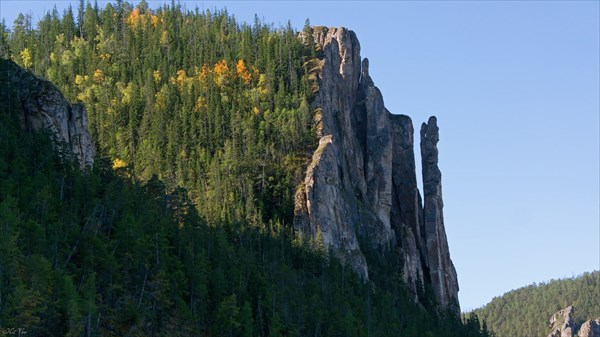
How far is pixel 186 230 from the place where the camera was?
138 m

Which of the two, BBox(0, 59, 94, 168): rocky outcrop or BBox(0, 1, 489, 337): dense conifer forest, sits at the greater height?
BBox(0, 59, 94, 168): rocky outcrop

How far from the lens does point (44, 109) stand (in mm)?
144000

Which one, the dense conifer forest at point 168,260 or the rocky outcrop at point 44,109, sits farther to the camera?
the rocky outcrop at point 44,109

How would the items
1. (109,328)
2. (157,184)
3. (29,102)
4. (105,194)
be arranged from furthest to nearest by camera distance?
(157,184), (29,102), (105,194), (109,328)

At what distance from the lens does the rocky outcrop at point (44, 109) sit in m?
143

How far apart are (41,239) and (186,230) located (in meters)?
34.6

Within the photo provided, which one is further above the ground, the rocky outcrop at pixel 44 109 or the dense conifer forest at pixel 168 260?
the rocky outcrop at pixel 44 109

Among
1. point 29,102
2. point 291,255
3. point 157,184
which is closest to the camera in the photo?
point 29,102

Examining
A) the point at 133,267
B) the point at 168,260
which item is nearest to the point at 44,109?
the point at 168,260

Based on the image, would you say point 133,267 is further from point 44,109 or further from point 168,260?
point 44,109

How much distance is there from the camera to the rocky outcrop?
5625 inches

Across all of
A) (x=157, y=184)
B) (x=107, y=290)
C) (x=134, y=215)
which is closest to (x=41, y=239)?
(x=107, y=290)

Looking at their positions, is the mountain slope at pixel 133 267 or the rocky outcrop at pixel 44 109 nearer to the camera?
the mountain slope at pixel 133 267

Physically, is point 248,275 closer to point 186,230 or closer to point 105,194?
point 186,230
